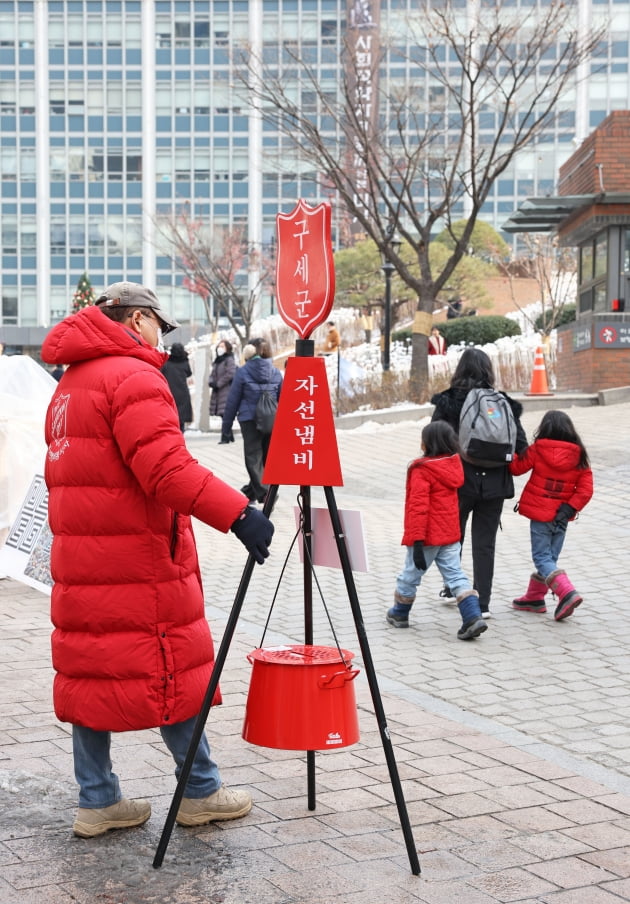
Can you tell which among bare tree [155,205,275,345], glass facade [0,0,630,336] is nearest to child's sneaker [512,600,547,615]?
bare tree [155,205,275,345]

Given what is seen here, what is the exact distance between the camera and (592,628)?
7617 millimetres

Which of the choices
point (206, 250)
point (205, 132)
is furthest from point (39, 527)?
point (205, 132)

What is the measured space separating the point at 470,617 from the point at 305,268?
3700mm

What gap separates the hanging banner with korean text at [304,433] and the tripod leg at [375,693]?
9cm

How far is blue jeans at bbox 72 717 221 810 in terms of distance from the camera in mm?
Result: 3887

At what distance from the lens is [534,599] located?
26.9 ft

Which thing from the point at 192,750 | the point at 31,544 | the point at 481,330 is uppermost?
the point at 481,330

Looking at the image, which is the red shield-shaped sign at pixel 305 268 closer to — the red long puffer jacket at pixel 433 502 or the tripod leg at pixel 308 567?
the tripod leg at pixel 308 567

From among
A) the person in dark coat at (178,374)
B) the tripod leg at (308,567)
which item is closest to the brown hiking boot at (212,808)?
the tripod leg at (308,567)

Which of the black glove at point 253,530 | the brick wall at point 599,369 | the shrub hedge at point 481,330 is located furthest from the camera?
the shrub hedge at point 481,330

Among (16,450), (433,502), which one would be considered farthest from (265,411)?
(433,502)

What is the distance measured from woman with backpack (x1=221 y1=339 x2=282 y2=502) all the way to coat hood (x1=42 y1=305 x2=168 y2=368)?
9020mm

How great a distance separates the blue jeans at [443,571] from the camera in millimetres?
7414

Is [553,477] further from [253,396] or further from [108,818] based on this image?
[253,396]
